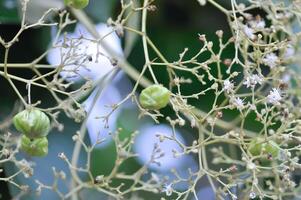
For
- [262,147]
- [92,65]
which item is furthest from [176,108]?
[92,65]

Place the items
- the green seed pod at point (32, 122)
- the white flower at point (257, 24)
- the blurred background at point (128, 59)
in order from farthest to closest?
the blurred background at point (128, 59) → the white flower at point (257, 24) → the green seed pod at point (32, 122)

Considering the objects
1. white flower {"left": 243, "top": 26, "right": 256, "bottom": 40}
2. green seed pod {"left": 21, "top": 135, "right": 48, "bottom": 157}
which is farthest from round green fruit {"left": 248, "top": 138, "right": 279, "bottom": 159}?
green seed pod {"left": 21, "top": 135, "right": 48, "bottom": 157}

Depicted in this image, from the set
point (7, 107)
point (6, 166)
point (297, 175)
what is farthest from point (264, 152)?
point (7, 107)

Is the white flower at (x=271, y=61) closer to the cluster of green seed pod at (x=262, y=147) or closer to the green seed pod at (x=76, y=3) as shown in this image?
the cluster of green seed pod at (x=262, y=147)

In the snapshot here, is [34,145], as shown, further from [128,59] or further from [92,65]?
[128,59]

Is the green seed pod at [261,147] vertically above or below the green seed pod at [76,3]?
below

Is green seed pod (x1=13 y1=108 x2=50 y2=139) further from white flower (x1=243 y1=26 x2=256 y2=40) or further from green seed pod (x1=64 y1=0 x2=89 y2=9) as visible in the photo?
white flower (x1=243 y1=26 x2=256 y2=40)

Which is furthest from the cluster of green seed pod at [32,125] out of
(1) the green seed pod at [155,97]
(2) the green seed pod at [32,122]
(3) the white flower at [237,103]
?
(3) the white flower at [237,103]
